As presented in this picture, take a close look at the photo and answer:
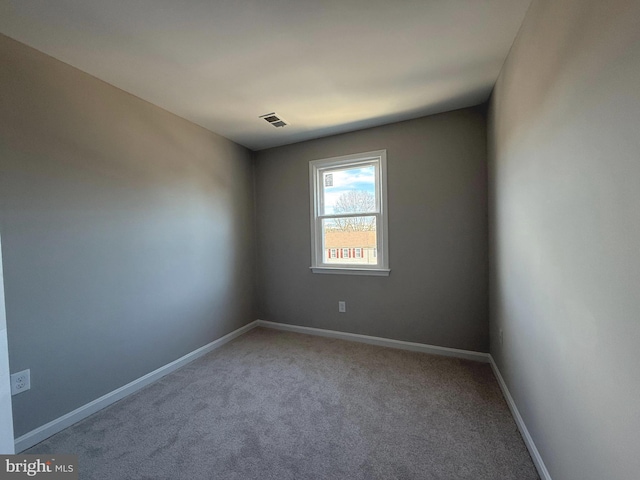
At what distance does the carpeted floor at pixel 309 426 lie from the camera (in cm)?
140

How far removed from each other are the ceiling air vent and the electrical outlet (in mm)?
2633

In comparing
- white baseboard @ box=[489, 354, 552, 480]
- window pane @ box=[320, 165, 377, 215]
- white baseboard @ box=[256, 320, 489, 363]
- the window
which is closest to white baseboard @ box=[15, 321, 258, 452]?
white baseboard @ box=[256, 320, 489, 363]

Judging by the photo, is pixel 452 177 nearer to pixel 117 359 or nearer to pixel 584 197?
pixel 584 197

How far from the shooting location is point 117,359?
6.73 feet

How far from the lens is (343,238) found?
3.20 metres

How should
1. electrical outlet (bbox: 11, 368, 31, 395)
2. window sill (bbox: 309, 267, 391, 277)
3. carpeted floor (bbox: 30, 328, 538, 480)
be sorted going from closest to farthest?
carpeted floor (bbox: 30, 328, 538, 480) → electrical outlet (bbox: 11, 368, 31, 395) → window sill (bbox: 309, 267, 391, 277)

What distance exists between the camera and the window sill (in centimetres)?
291

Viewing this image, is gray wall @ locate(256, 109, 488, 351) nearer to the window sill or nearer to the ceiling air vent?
the window sill

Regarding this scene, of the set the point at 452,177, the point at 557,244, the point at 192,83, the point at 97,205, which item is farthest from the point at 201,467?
the point at 452,177

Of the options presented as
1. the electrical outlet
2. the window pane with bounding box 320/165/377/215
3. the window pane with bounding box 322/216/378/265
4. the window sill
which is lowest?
the electrical outlet

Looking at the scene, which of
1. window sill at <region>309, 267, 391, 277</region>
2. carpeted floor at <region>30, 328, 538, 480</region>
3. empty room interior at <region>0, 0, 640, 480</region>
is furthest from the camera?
window sill at <region>309, 267, 391, 277</region>

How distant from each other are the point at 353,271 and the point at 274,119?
75.0 inches

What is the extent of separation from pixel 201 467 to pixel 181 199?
A: 7.23ft

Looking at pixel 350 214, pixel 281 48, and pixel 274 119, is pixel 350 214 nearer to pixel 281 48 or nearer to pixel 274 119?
pixel 274 119
